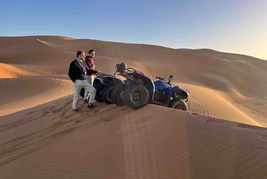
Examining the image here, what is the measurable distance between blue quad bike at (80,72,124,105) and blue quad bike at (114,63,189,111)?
0.09 m

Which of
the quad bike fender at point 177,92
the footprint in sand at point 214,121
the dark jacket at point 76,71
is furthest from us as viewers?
the quad bike fender at point 177,92

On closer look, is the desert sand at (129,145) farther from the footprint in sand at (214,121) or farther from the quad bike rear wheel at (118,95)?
the quad bike rear wheel at (118,95)

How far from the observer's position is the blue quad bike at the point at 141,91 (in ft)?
18.0

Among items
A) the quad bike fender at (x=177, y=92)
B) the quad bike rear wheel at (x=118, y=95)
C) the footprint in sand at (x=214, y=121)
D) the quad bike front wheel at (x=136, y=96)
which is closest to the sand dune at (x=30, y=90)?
the quad bike rear wheel at (x=118, y=95)

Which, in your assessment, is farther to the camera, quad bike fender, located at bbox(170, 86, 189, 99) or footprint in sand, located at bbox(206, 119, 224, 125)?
quad bike fender, located at bbox(170, 86, 189, 99)

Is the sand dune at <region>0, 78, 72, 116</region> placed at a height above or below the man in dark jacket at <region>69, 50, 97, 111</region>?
below

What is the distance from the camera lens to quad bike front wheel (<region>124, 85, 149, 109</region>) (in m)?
5.43

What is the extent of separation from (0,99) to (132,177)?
11709 mm

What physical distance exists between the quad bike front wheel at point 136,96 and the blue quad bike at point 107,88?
2.40ft

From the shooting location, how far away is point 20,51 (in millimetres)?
33688

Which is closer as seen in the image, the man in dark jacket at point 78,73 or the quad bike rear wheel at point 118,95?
the man in dark jacket at point 78,73

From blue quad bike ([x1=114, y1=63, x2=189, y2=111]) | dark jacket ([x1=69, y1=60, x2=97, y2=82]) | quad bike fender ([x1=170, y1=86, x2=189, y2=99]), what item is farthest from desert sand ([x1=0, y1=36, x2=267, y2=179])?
quad bike fender ([x1=170, y1=86, x2=189, y2=99])

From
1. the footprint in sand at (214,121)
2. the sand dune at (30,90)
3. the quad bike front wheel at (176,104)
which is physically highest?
the footprint in sand at (214,121)

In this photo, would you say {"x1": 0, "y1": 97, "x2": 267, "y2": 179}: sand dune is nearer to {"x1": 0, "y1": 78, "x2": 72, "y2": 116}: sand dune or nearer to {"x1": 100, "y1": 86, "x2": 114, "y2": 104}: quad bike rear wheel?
{"x1": 100, "y1": 86, "x2": 114, "y2": 104}: quad bike rear wheel
